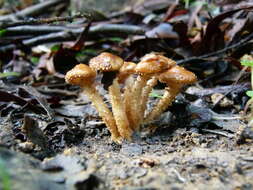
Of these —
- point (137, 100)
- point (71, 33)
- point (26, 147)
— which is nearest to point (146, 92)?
point (137, 100)

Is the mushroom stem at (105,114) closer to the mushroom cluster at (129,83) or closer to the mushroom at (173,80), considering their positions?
the mushroom cluster at (129,83)

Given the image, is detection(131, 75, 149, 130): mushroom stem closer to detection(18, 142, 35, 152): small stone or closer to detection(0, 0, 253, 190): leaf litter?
detection(0, 0, 253, 190): leaf litter

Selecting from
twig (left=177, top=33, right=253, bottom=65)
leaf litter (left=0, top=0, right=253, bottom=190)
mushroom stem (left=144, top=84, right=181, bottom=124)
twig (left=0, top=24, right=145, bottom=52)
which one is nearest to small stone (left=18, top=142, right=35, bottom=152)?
leaf litter (left=0, top=0, right=253, bottom=190)

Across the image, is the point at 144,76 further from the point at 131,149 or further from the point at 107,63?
the point at 131,149

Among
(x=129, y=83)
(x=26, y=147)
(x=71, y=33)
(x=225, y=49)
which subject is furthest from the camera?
(x=71, y=33)

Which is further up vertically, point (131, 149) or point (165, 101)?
point (165, 101)

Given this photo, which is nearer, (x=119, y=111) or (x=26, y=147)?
(x=26, y=147)

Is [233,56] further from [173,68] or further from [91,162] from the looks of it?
[91,162]

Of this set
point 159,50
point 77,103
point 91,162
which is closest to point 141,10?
point 159,50
